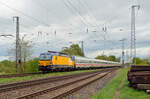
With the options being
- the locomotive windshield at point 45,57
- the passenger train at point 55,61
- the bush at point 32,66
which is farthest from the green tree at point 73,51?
the locomotive windshield at point 45,57

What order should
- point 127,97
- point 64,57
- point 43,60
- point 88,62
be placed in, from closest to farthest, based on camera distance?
point 127,97 → point 43,60 → point 64,57 → point 88,62

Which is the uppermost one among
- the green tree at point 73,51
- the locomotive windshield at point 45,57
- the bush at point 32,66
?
the green tree at point 73,51

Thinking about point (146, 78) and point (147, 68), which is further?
point (147, 68)

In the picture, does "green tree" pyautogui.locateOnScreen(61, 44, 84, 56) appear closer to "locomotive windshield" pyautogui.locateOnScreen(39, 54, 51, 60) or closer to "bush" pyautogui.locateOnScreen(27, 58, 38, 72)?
"bush" pyautogui.locateOnScreen(27, 58, 38, 72)

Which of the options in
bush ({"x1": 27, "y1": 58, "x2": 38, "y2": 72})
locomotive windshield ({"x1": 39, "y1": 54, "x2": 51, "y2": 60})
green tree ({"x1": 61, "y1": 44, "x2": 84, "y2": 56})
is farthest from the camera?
green tree ({"x1": 61, "y1": 44, "x2": 84, "y2": 56})

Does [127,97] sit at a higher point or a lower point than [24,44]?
lower

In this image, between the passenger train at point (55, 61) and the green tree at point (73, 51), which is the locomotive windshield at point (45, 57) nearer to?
the passenger train at point (55, 61)

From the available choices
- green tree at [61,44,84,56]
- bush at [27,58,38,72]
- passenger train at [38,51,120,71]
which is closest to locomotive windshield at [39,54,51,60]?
passenger train at [38,51,120,71]

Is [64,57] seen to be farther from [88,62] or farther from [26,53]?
[88,62]

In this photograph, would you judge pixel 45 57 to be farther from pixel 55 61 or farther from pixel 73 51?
pixel 73 51

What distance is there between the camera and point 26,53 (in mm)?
44000

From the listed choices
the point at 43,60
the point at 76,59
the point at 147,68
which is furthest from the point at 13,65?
the point at 147,68

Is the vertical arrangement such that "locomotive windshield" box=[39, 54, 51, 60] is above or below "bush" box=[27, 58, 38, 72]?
above

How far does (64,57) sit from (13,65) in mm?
16765
